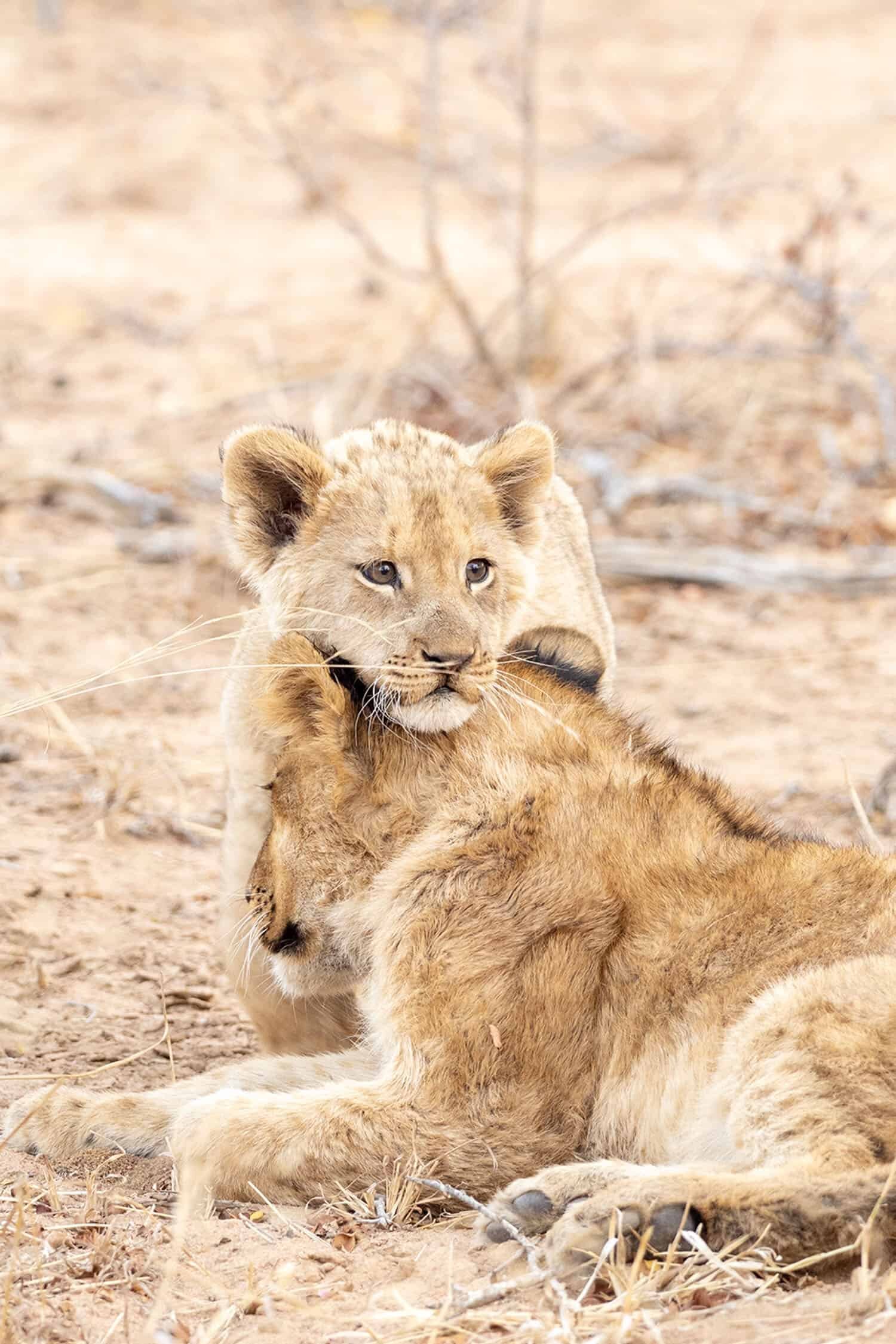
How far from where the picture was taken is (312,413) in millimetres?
9391

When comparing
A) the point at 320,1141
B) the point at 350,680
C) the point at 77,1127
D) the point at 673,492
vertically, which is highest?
the point at 673,492

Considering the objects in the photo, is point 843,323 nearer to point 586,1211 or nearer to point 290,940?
point 290,940

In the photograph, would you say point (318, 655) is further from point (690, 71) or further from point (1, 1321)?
point (690, 71)

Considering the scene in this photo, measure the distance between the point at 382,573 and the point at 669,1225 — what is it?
6.28 ft

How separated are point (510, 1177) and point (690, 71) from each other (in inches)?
713

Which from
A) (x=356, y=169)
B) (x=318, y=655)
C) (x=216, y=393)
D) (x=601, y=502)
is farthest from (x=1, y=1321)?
(x=356, y=169)

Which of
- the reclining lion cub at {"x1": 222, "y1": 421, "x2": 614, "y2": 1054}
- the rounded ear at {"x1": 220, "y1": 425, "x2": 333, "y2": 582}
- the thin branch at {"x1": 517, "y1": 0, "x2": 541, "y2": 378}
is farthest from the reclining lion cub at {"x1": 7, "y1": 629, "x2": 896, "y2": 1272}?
the thin branch at {"x1": 517, "y1": 0, "x2": 541, "y2": 378}

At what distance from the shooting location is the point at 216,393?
10352mm

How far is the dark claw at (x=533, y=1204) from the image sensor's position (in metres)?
2.96

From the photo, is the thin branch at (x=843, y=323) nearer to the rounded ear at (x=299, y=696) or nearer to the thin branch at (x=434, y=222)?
the thin branch at (x=434, y=222)

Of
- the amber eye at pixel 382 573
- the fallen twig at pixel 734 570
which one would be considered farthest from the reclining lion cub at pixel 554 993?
the fallen twig at pixel 734 570

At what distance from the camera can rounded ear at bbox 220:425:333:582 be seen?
14.1 feet

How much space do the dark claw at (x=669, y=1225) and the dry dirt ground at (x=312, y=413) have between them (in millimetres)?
132

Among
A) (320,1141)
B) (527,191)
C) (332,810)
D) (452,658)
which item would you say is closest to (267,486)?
(452,658)
